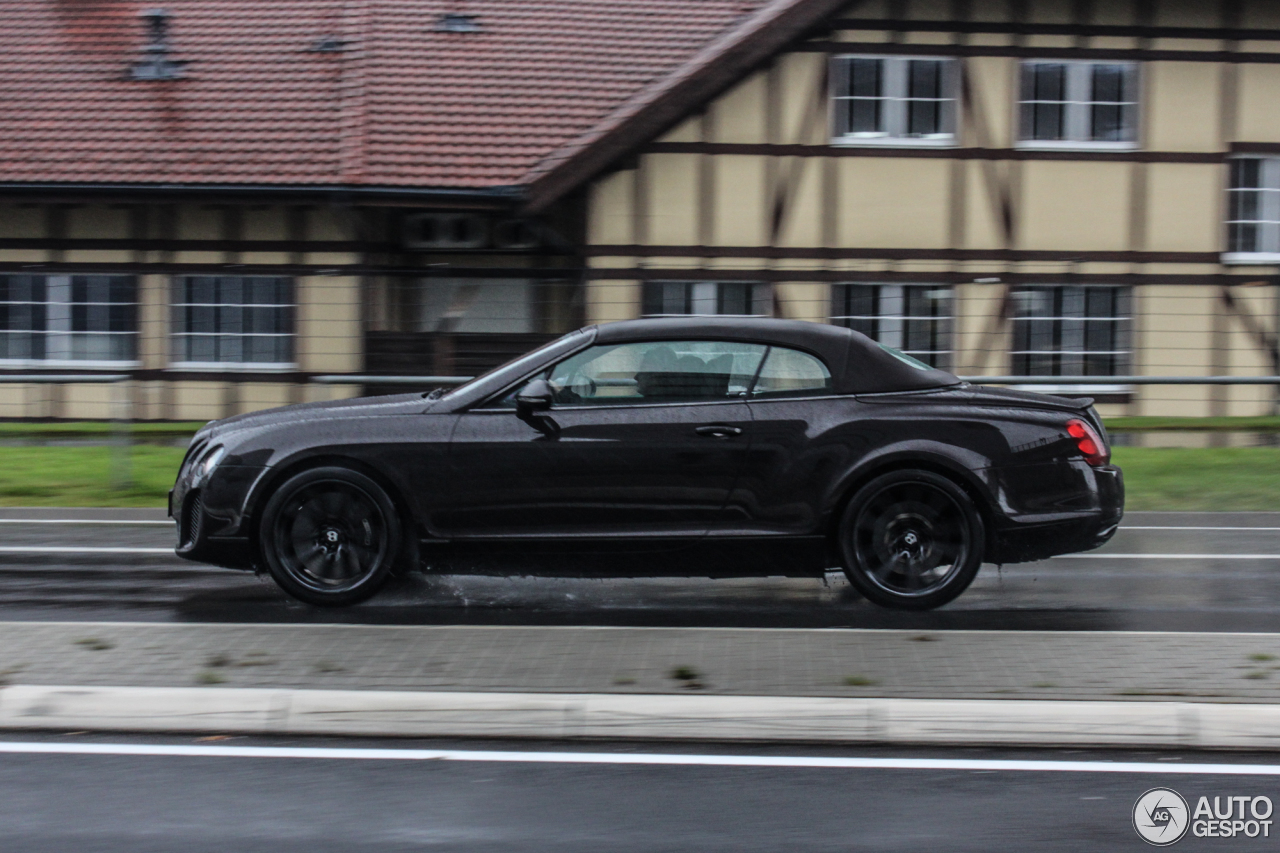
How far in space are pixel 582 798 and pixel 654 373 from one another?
3.22m

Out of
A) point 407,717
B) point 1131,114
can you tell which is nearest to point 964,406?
point 407,717

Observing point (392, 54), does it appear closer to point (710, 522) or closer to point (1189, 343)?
point (1189, 343)

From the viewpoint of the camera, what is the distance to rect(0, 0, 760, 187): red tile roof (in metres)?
17.9

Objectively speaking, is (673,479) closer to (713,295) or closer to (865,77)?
(713,295)

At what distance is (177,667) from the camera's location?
5.76m

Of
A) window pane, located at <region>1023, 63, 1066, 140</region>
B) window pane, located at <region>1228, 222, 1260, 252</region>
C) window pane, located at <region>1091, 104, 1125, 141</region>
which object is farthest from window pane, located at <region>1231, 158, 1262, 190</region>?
window pane, located at <region>1023, 63, 1066, 140</region>

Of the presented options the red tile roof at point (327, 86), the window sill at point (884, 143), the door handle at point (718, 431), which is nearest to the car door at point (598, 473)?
the door handle at point (718, 431)

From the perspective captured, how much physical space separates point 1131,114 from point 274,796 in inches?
641

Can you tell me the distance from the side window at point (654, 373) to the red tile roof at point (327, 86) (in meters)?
10.5

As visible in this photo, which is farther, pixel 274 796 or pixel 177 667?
pixel 177 667

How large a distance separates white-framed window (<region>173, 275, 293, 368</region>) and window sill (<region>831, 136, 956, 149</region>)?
23.7 feet

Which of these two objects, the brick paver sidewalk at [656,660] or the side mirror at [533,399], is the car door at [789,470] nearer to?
the brick paver sidewalk at [656,660]

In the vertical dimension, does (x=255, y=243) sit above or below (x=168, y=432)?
above

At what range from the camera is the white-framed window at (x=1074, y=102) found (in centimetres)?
1817
